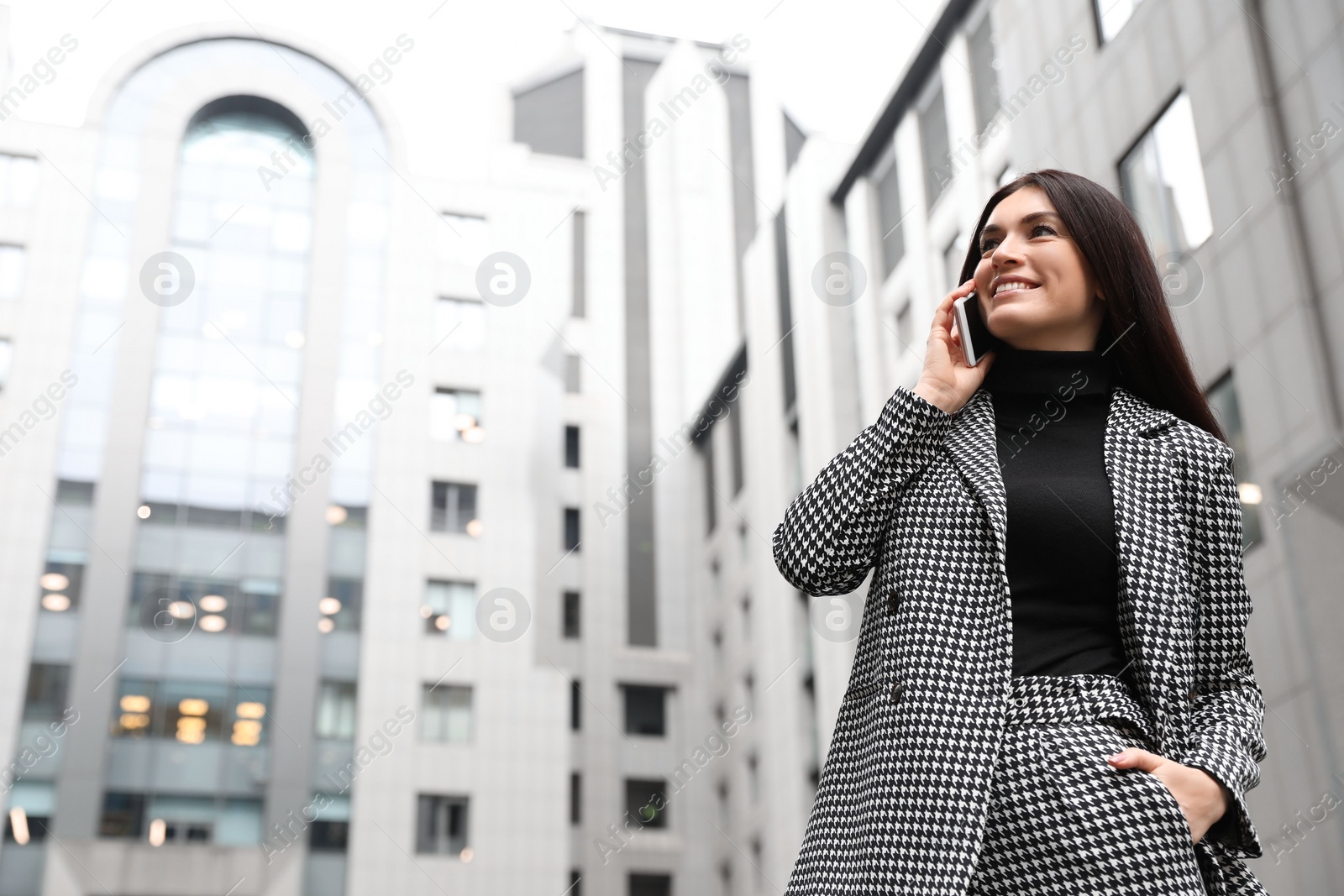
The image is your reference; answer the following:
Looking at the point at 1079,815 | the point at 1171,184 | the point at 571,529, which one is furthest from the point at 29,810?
the point at 1079,815

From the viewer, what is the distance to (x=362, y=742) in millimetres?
16484

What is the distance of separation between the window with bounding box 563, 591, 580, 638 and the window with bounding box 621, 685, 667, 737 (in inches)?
40.9

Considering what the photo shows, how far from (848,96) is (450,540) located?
25.3ft

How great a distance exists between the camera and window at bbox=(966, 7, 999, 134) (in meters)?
15.3

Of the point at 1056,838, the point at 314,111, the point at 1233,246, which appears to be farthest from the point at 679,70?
the point at 1056,838

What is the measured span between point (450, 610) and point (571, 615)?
4.99 feet

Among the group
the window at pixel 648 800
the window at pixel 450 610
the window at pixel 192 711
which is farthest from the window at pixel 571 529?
the window at pixel 192 711

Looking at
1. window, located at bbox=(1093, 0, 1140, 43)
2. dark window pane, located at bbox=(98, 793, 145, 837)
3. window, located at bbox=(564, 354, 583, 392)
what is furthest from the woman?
window, located at bbox=(564, 354, 583, 392)

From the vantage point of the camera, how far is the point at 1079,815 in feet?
4.25

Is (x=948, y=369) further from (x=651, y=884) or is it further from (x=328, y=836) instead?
(x=651, y=884)

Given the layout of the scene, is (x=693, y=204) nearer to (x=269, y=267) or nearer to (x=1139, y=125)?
(x=269, y=267)

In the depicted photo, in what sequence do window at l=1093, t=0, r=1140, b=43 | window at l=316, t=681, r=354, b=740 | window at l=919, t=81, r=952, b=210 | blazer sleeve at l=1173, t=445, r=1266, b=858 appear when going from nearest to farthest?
blazer sleeve at l=1173, t=445, r=1266, b=858, window at l=1093, t=0, r=1140, b=43, window at l=919, t=81, r=952, b=210, window at l=316, t=681, r=354, b=740

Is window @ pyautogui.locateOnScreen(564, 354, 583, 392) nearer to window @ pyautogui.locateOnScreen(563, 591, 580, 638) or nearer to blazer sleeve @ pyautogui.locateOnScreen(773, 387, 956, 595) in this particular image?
window @ pyautogui.locateOnScreen(563, 591, 580, 638)

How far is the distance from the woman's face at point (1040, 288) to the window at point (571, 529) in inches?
643
